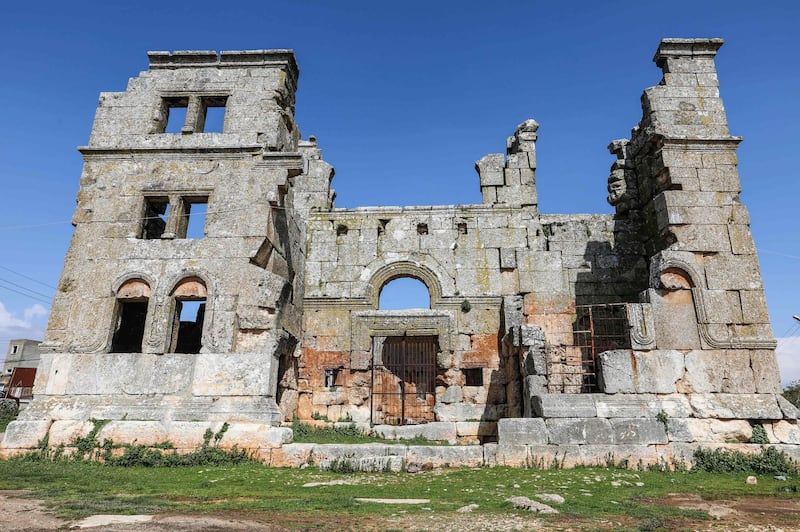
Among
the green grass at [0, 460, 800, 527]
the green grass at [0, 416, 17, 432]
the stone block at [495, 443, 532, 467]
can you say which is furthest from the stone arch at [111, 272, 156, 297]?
the stone block at [495, 443, 532, 467]

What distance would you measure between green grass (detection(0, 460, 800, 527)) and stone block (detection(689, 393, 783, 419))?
4.25 feet

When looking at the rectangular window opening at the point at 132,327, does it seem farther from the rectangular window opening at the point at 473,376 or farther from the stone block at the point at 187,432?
the rectangular window opening at the point at 473,376

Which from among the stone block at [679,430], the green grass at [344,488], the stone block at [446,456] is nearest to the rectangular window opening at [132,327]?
the green grass at [344,488]

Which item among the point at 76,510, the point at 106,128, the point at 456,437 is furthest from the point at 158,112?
the point at 456,437

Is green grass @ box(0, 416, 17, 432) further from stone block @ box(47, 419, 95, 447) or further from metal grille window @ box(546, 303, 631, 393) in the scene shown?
metal grille window @ box(546, 303, 631, 393)

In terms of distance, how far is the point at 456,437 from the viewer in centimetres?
1218

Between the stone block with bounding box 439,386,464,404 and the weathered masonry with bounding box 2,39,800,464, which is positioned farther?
the stone block with bounding box 439,386,464,404

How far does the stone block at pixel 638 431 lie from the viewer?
910 cm

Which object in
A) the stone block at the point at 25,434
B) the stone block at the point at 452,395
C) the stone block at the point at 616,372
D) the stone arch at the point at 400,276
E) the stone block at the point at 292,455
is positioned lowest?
the stone block at the point at 292,455

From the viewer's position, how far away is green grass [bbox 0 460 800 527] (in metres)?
5.70

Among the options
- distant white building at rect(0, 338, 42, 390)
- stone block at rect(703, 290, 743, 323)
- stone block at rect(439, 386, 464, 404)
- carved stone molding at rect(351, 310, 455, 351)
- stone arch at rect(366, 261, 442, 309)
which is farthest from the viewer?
distant white building at rect(0, 338, 42, 390)

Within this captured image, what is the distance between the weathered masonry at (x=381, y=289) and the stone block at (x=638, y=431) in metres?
0.03

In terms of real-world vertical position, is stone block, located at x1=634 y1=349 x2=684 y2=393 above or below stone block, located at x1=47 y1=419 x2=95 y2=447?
above

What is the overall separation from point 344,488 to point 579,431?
4371 mm
